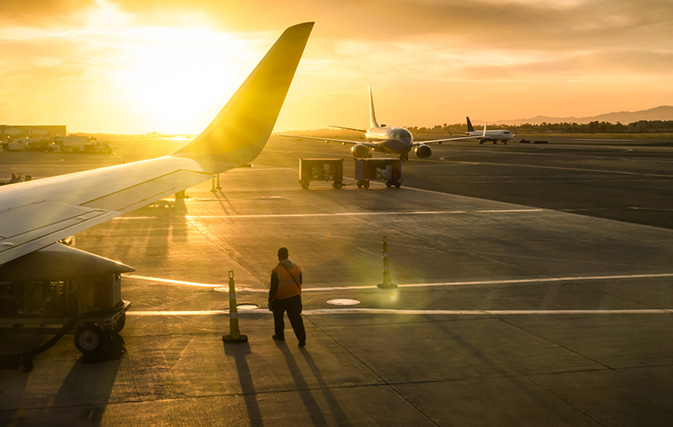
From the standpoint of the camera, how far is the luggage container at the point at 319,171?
144 feet

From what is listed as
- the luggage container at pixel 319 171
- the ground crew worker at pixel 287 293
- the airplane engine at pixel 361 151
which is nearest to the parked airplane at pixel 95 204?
the ground crew worker at pixel 287 293

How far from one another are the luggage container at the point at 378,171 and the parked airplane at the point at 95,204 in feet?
108

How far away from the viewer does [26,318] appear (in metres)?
11.4

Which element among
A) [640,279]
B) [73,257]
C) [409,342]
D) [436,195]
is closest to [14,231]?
[73,257]

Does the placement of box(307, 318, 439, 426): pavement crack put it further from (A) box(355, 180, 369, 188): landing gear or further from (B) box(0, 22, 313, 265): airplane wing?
(A) box(355, 180, 369, 188): landing gear

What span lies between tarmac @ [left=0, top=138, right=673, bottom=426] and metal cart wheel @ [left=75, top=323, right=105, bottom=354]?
0.36m

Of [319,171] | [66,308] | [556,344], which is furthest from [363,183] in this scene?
[66,308]

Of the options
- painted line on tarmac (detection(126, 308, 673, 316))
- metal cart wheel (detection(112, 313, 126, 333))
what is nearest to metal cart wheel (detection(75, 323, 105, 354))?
metal cart wheel (detection(112, 313, 126, 333))

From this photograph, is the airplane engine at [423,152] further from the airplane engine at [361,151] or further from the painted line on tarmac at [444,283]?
the painted line on tarmac at [444,283]

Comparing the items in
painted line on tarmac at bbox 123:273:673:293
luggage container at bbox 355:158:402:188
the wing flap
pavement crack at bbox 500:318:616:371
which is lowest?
pavement crack at bbox 500:318:616:371

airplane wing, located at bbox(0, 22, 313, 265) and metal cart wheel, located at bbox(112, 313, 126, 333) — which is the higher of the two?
airplane wing, located at bbox(0, 22, 313, 265)

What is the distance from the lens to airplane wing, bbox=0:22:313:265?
7.08 meters

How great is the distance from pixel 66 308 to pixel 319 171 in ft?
110

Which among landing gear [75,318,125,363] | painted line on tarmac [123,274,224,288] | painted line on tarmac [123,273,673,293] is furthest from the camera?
painted line on tarmac [123,274,224,288]
